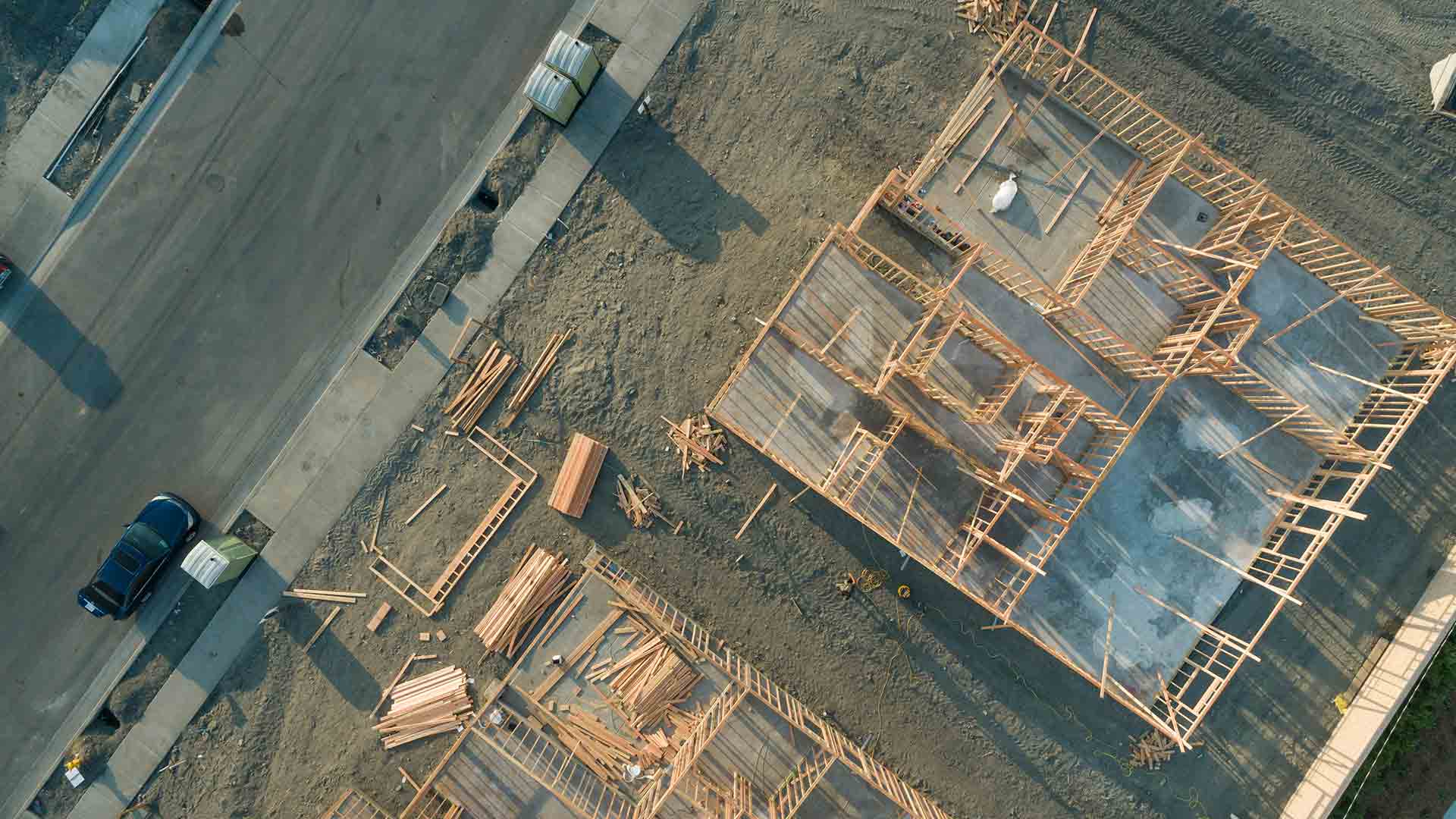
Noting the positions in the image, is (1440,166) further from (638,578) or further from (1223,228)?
(638,578)

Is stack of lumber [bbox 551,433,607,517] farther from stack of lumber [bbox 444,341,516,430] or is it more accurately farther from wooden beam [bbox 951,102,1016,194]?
wooden beam [bbox 951,102,1016,194]

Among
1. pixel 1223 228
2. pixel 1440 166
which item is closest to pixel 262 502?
pixel 1223 228

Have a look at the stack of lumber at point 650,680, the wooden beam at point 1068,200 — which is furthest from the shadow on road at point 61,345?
the wooden beam at point 1068,200

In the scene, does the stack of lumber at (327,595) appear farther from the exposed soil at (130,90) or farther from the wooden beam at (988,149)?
the wooden beam at (988,149)

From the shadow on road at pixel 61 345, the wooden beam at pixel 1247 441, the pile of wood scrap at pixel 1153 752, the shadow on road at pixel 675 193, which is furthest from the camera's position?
the shadow on road at pixel 61 345

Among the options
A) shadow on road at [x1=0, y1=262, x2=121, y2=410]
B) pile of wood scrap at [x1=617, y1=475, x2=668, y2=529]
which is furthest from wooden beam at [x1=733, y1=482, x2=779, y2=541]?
shadow on road at [x1=0, y1=262, x2=121, y2=410]

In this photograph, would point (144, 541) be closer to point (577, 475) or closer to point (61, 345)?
point (61, 345)

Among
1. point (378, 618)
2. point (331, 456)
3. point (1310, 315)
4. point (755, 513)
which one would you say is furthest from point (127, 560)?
point (1310, 315)
